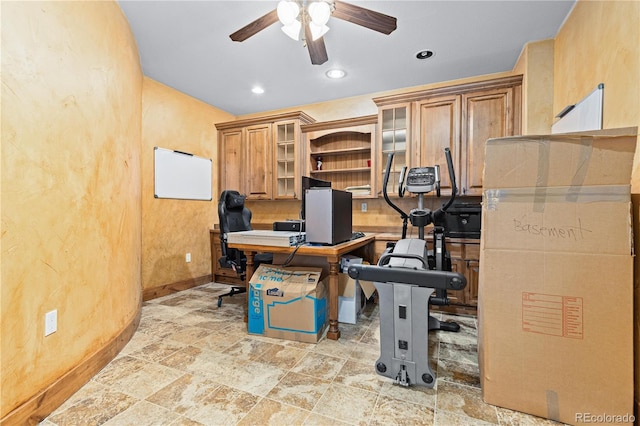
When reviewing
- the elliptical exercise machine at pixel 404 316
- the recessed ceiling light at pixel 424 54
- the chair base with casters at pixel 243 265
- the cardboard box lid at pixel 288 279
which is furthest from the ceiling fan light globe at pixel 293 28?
the chair base with casters at pixel 243 265

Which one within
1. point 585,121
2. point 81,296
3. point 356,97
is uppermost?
point 356,97

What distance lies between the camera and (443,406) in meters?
1.60

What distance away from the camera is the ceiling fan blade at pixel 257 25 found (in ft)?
6.85

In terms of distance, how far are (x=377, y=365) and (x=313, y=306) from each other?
68 cm

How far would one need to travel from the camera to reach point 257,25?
2.18 metres

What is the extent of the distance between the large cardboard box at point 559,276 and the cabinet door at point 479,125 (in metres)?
1.85

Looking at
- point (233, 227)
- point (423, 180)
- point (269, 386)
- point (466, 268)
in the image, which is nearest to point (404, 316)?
point (269, 386)

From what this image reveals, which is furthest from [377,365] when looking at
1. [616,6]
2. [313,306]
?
[616,6]

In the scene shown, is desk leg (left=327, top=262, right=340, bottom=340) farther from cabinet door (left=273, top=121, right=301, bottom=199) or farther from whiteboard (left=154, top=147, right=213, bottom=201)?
whiteboard (left=154, top=147, right=213, bottom=201)

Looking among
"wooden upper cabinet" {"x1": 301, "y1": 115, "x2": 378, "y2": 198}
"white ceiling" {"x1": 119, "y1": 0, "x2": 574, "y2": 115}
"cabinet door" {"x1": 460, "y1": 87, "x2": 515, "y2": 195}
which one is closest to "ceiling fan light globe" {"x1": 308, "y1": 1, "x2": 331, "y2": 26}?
"white ceiling" {"x1": 119, "y1": 0, "x2": 574, "y2": 115}

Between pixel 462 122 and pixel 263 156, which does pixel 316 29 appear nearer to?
pixel 462 122

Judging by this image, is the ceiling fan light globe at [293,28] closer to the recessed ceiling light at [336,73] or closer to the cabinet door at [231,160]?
the recessed ceiling light at [336,73]

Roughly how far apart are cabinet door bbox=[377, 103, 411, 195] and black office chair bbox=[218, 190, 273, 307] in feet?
5.69

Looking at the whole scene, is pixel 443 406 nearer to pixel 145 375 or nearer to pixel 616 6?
pixel 145 375
